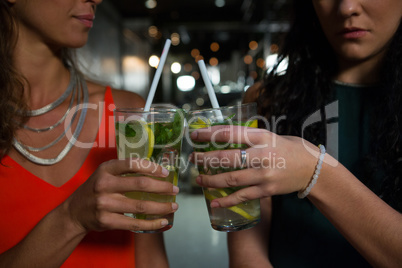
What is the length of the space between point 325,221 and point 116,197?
0.78m

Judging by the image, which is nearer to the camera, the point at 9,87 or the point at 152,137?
the point at 152,137

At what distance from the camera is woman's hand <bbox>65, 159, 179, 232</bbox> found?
3.22 feet

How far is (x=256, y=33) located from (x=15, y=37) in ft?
41.7

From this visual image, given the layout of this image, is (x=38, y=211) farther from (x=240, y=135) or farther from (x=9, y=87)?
(x=240, y=135)

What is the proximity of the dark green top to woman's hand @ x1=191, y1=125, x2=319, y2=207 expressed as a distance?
17.2 inches

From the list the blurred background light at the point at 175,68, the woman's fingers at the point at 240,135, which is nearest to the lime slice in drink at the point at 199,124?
the woman's fingers at the point at 240,135

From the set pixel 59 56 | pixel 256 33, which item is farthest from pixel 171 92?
pixel 59 56

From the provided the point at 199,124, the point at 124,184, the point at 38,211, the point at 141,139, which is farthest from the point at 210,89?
the point at 38,211

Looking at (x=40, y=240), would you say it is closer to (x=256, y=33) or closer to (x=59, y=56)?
(x=59, y=56)

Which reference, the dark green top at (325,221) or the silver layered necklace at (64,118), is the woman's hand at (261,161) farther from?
the silver layered necklace at (64,118)

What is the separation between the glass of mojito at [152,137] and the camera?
1.08m

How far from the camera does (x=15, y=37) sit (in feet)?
4.83

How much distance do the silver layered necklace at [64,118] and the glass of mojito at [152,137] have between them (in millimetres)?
422

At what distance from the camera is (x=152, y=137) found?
1.09 meters
